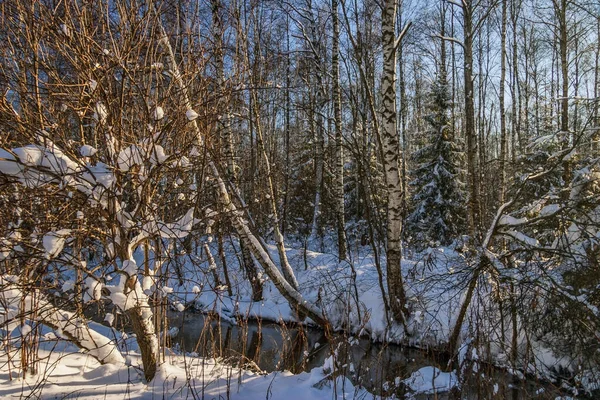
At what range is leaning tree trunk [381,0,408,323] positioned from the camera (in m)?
5.88

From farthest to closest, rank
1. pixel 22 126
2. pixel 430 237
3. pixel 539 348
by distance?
pixel 430 237 → pixel 539 348 → pixel 22 126

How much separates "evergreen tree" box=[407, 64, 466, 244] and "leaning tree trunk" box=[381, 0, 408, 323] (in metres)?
6.36

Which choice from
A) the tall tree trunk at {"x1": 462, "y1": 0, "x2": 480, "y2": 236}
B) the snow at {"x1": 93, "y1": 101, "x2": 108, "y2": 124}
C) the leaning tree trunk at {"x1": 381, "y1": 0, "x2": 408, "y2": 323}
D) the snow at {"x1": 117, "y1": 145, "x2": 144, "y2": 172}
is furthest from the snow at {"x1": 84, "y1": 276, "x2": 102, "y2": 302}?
the tall tree trunk at {"x1": 462, "y1": 0, "x2": 480, "y2": 236}

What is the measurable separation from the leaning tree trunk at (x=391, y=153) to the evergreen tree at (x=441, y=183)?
6.36m

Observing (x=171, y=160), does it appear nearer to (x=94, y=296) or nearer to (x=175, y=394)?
(x=94, y=296)

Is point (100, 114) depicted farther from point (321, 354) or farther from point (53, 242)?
point (321, 354)

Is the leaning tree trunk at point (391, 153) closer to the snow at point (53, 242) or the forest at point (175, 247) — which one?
the forest at point (175, 247)

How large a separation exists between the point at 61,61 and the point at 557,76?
1940 centimetres

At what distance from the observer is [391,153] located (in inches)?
233

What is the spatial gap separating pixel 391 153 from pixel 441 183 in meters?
7.34

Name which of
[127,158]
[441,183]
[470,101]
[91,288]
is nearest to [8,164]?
[127,158]

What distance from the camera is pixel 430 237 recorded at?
40.5ft

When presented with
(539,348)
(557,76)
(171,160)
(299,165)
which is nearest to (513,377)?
(539,348)

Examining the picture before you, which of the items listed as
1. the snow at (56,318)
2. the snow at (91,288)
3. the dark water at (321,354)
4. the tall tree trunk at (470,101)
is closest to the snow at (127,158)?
the snow at (91,288)
